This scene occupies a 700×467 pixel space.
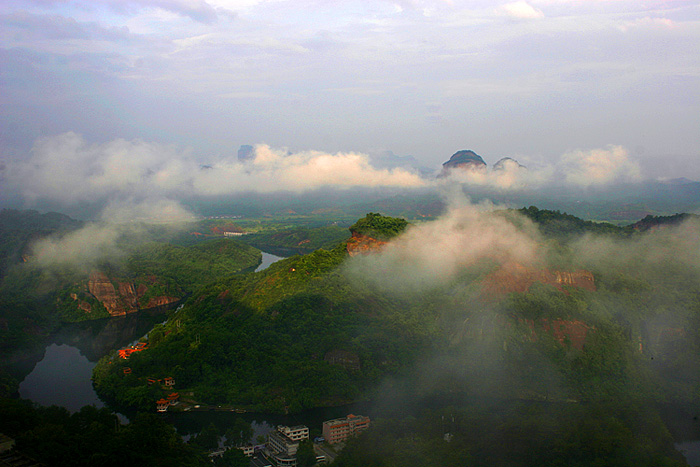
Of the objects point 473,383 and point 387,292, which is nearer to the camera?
point 473,383

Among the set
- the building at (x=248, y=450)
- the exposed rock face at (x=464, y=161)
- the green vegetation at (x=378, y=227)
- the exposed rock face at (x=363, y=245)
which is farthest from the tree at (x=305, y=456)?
the exposed rock face at (x=464, y=161)

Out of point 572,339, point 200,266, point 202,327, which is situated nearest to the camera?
point 572,339

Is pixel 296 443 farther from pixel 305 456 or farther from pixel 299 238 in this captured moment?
pixel 299 238

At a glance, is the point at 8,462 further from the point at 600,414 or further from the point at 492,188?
the point at 492,188

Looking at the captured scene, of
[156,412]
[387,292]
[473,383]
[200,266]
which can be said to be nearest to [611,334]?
[473,383]

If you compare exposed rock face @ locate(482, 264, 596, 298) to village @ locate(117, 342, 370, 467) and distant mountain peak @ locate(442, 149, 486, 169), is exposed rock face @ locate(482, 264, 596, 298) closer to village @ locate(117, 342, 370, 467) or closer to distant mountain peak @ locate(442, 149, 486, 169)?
village @ locate(117, 342, 370, 467)

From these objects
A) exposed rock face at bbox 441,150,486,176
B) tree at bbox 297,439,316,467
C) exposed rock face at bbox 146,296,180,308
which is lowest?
exposed rock face at bbox 146,296,180,308

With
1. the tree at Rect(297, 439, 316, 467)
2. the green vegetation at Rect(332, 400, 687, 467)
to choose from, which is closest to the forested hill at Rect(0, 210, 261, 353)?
the tree at Rect(297, 439, 316, 467)
